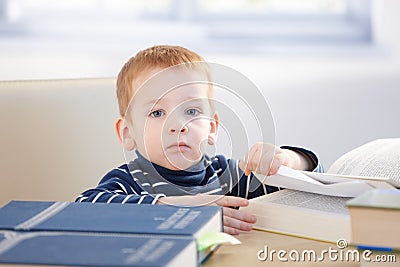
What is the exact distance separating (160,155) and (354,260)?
1.41ft

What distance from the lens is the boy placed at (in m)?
1.23

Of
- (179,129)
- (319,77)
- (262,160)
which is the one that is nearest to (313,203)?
(262,160)

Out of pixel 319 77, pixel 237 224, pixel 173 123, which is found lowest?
pixel 319 77

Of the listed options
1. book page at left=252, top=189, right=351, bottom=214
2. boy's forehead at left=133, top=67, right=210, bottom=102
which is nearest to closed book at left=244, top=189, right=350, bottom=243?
book page at left=252, top=189, right=351, bottom=214

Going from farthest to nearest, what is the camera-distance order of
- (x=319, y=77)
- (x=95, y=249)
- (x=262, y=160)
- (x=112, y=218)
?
(x=319, y=77) → (x=262, y=160) → (x=112, y=218) → (x=95, y=249)

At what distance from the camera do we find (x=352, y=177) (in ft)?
3.61

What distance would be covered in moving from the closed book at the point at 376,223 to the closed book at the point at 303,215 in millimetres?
161

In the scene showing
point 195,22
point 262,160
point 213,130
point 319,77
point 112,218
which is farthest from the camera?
point 195,22

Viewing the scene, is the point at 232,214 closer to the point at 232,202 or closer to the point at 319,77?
the point at 232,202

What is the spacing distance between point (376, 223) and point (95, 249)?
289 mm

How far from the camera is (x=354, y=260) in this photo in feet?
3.17

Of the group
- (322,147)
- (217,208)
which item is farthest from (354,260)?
(322,147)

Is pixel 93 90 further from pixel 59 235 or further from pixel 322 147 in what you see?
pixel 322 147

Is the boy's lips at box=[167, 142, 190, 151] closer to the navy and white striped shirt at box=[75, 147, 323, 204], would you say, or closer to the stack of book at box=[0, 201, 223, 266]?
the navy and white striped shirt at box=[75, 147, 323, 204]
